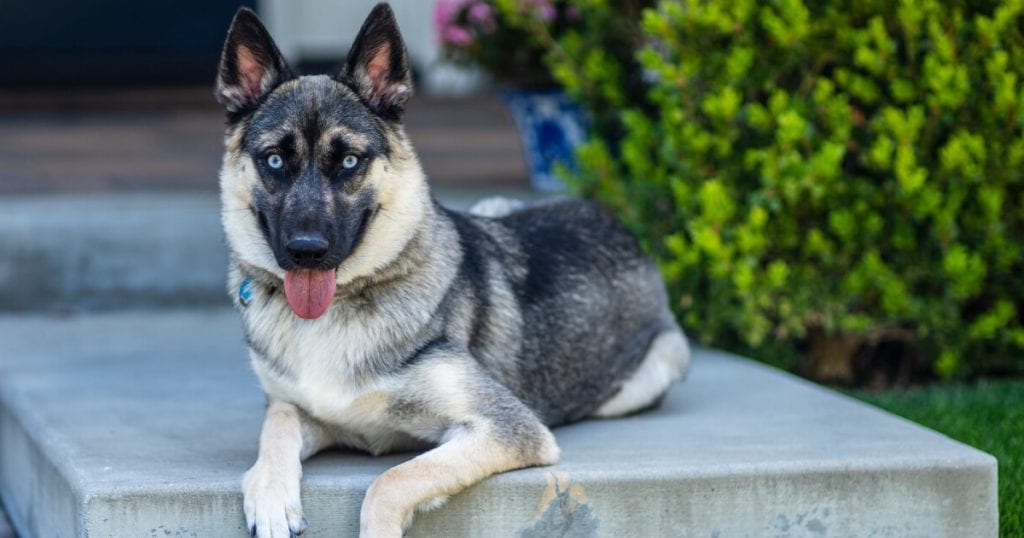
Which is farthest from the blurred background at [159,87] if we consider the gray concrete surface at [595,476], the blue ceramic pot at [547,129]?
the gray concrete surface at [595,476]

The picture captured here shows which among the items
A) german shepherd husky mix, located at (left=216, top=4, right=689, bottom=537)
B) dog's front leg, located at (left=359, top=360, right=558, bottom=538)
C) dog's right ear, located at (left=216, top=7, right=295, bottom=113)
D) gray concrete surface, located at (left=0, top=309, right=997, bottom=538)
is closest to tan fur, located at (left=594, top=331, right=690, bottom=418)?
gray concrete surface, located at (left=0, top=309, right=997, bottom=538)

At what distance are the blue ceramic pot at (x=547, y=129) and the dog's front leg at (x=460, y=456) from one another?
3041mm

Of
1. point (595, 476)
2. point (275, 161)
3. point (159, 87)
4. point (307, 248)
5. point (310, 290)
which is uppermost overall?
point (275, 161)

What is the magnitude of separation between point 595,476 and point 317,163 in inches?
40.5

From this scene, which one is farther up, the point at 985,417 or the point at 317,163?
the point at 317,163

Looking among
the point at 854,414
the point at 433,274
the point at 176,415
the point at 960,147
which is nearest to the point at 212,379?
the point at 176,415

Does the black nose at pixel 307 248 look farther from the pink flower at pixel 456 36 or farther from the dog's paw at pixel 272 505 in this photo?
the pink flower at pixel 456 36

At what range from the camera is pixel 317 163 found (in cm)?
359

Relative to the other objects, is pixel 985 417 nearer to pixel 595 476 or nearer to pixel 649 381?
pixel 649 381

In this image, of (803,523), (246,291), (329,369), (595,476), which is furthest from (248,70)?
(803,523)

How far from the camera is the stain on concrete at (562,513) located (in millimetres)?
3592

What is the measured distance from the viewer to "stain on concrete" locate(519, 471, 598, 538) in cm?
359

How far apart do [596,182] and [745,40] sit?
2.92 feet

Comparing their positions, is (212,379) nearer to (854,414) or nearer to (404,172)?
(404,172)
